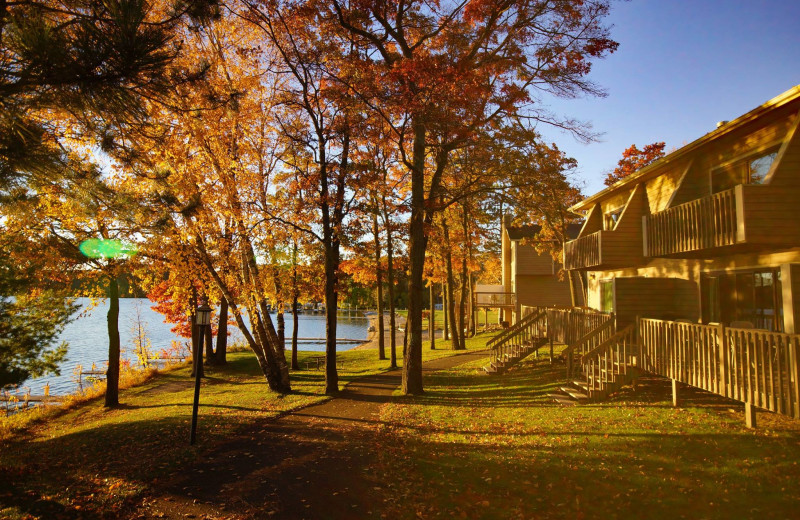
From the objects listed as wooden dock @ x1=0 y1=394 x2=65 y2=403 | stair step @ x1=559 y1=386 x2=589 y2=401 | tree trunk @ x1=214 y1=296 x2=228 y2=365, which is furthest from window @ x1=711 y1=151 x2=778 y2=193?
wooden dock @ x1=0 y1=394 x2=65 y2=403

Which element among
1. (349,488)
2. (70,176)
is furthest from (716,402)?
(70,176)

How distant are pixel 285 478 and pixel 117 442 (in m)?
5.27

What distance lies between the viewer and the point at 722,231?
386 inches

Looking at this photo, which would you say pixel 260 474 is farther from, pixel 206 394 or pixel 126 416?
pixel 206 394

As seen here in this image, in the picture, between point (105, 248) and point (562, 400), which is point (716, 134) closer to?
point (562, 400)

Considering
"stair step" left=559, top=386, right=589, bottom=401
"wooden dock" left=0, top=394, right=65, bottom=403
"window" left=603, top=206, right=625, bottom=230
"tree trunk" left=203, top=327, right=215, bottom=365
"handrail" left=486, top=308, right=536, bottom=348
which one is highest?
"window" left=603, top=206, right=625, bottom=230

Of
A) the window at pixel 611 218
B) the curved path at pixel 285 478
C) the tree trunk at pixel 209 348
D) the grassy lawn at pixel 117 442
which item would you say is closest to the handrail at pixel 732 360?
the curved path at pixel 285 478

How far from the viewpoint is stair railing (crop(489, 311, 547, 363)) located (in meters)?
17.6

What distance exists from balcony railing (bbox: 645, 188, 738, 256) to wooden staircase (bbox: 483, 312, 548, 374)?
5586mm

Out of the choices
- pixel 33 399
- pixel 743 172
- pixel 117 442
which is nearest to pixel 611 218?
pixel 743 172

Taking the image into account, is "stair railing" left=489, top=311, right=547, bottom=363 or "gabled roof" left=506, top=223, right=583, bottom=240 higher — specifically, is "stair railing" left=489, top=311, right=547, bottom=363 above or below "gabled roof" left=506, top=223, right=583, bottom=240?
below

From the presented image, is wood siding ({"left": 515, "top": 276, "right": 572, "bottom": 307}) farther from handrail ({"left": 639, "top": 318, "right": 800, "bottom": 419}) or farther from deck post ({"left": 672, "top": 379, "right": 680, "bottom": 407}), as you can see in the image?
deck post ({"left": 672, "top": 379, "right": 680, "bottom": 407})

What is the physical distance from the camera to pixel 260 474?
7.68 metres

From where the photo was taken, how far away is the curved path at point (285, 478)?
624 centimetres
